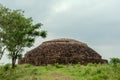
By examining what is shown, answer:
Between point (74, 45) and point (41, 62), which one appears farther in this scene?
point (74, 45)

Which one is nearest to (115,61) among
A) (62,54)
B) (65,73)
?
(65,73)

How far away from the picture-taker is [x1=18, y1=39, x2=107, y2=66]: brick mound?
38.0 metres

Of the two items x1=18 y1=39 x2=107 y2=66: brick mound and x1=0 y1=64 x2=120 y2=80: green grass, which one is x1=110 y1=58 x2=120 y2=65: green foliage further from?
x1=18 y1=39 x2=107 y2=66: brick mound

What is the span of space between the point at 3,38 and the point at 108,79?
12.8 metres

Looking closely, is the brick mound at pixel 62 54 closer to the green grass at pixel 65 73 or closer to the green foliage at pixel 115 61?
the green grass at pixel 65 73

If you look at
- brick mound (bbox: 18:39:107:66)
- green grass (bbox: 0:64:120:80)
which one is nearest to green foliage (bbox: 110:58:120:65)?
green grass (bbox: 0:64:120:80)

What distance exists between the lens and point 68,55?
38.9 metres

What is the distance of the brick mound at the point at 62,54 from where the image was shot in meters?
38.0

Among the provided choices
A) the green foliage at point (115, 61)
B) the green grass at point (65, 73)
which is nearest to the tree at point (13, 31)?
the green grass at point (65, 73)

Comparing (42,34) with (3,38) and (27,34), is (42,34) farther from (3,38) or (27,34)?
(3,38)

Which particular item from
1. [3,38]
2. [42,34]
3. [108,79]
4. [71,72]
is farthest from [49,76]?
[42,34]

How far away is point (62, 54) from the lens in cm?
3884

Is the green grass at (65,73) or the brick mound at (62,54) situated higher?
the brick mound at (62,54)

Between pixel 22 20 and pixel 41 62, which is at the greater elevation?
pixel 22 20
